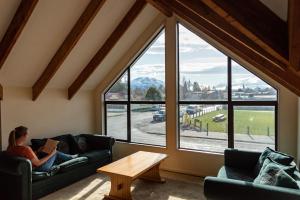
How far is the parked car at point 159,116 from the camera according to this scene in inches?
197

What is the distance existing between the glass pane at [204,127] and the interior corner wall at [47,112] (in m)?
2.34

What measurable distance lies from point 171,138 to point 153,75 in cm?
139

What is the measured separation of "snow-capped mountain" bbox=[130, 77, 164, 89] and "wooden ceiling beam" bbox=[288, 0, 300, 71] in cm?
360

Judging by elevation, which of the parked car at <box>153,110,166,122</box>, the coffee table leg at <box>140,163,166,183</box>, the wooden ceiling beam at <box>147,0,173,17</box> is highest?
the wooden ceiling beam at <box>147,0,173,17</box>

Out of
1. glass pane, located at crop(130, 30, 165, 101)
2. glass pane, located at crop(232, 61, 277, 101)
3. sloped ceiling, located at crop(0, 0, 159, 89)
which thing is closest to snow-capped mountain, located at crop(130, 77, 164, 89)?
glass pane, located at crop(130, 30, 165, 101)

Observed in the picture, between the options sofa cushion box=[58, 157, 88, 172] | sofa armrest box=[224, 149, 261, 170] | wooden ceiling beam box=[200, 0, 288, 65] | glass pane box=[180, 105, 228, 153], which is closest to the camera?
wooden ceiling beam box=[200, 0, 288, 65]

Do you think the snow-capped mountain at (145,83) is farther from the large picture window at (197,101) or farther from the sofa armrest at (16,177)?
the sofa armrest at (16,177)

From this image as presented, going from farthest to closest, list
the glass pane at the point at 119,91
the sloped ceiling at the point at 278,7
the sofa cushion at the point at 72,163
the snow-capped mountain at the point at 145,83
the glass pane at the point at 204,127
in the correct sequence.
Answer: the glass pane at the point at 119,91, the snow-capped mountain at the point at 145,83, the glass pane at the point at 204,127, the sofa cushion at the point at 72,163, the sloped ceiling at the point at 278,7

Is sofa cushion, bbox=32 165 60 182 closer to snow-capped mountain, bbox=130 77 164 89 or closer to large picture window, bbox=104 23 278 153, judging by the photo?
large picture window, bbox=104 23 278 153

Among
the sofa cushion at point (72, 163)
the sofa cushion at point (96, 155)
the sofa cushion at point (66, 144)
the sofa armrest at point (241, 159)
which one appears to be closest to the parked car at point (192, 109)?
the sofa armrest at point (241, 159)

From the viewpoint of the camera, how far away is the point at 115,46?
4.86m

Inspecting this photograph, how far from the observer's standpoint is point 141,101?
5.33 meters

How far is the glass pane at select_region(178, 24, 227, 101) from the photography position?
4.46m

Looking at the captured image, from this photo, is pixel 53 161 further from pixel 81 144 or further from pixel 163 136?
pixel 163 136
